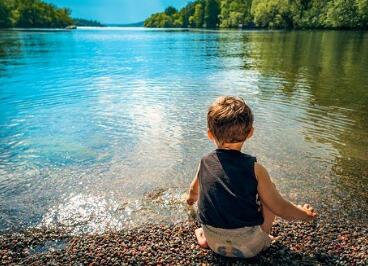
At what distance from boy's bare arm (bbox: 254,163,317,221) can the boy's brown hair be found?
1.57ft

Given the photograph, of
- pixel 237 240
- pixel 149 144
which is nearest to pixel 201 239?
pixel 237 240

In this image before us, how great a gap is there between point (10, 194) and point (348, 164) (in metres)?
8.58

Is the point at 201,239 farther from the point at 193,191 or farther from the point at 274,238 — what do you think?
the point at 274,238

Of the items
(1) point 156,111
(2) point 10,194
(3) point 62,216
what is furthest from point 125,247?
(1) point 156,111

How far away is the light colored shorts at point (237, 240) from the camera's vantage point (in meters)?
4.98

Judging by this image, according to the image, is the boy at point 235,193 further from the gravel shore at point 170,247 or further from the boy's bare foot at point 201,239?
the gravel shore at point 170,247

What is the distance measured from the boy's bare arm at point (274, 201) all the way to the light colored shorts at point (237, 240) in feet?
1.42

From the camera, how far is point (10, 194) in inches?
323

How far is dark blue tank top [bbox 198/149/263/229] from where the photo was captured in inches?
Answer: 183

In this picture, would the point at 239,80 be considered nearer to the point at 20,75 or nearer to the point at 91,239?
the point at 20,75

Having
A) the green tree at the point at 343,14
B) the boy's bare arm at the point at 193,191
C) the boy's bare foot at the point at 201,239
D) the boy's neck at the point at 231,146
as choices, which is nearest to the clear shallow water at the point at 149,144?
the boy's bare foot at the point at 201,239

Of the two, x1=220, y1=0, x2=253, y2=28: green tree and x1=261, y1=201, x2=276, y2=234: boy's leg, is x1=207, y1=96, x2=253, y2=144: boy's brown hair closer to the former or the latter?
x1=261, y1=201, x2=276, y2=234: boy's leg

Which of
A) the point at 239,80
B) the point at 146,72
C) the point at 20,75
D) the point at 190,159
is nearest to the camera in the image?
the point at 190,159

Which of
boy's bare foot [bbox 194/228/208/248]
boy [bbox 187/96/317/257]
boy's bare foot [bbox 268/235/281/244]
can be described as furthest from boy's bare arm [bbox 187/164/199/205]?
boy's bare foot [bbox 268/235/281/244]
